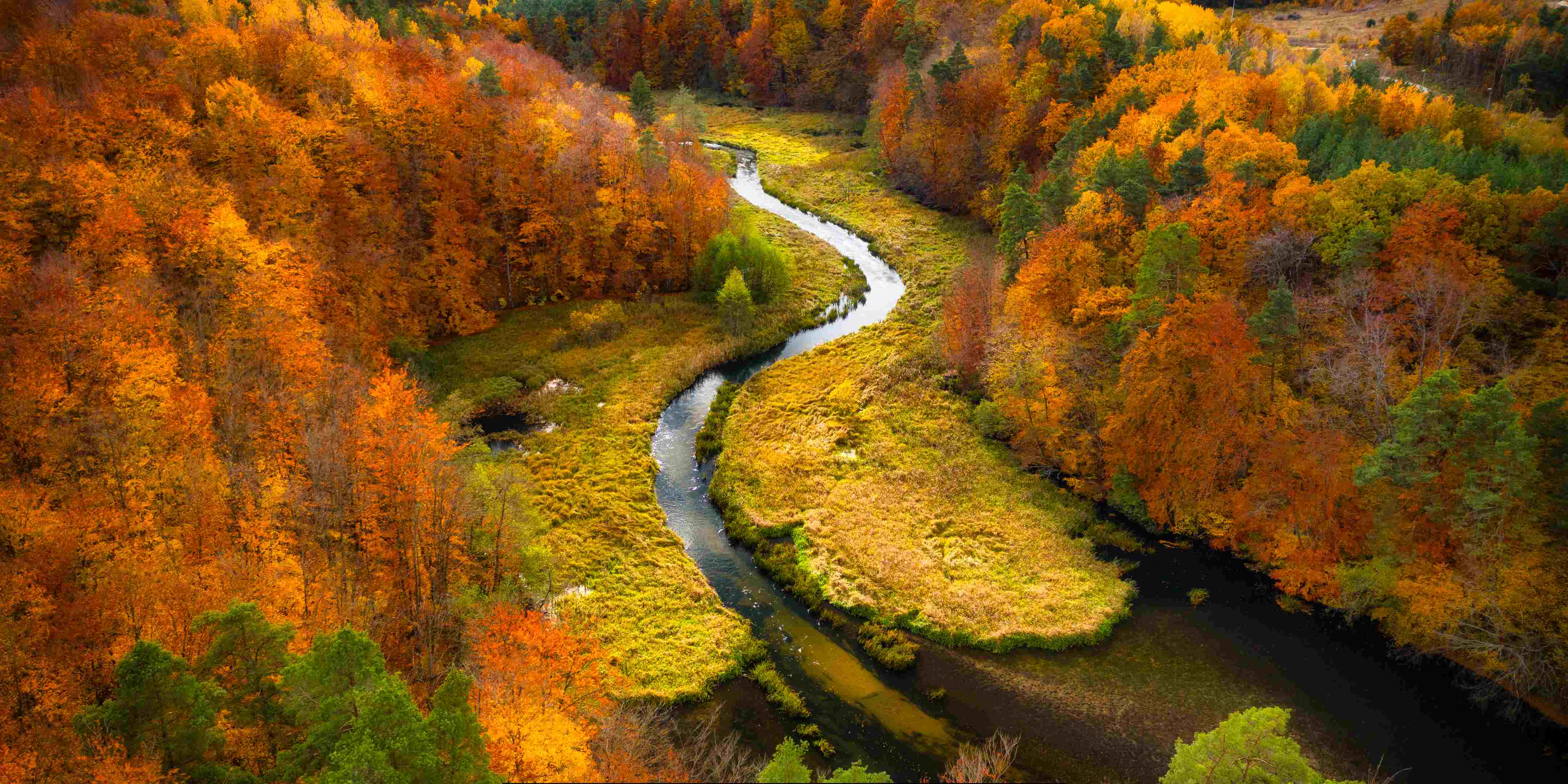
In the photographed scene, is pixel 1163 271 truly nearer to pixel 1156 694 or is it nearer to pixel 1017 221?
pixel 1017 221

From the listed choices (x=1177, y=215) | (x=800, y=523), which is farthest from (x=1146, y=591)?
(x=1177, y=215)

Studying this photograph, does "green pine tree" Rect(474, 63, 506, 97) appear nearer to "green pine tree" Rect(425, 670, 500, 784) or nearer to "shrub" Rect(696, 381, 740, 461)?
"shrub" Rect(696, 381, 740, 461)

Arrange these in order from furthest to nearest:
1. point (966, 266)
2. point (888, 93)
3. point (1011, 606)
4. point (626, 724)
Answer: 1. point (888, 93)
2. point (966, 266)
3. point (1011, 606)
4. point (626, 724)

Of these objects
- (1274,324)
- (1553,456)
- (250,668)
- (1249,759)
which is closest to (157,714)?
(250,668)

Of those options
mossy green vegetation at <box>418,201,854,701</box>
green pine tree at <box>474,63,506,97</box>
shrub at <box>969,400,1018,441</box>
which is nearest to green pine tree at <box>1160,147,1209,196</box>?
shrub at <box>969,400,1018,441</box>

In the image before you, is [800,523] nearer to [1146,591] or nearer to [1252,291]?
[1146,591]

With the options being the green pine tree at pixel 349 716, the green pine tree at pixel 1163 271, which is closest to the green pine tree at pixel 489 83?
the green pine tree at pixel 1163 271

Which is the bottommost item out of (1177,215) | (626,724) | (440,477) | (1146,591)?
(1146,591)
